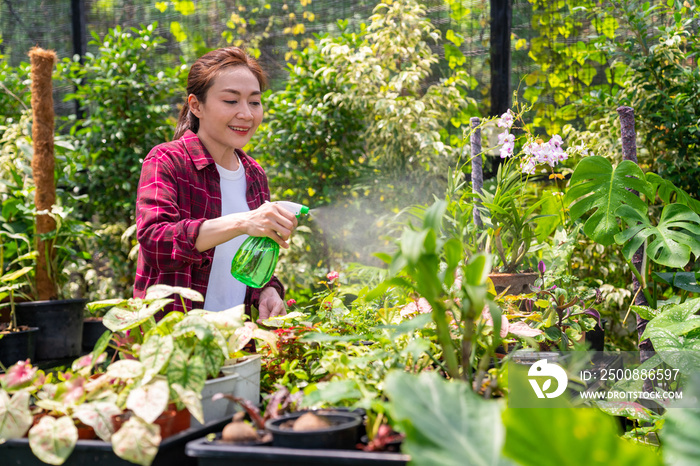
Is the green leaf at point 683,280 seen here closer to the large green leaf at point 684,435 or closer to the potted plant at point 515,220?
the potted plant at point 515,220

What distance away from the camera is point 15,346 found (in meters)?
2.57

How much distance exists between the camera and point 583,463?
46cm

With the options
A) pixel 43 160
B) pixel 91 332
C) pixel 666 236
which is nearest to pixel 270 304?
pixel 666 236

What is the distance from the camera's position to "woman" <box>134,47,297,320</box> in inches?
60.0

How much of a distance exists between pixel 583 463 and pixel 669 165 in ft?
7.28

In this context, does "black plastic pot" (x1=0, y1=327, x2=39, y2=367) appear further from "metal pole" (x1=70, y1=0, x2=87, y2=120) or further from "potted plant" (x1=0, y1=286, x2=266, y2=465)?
"potted plant" (x1=0, y1=286, x2=266, y2=465)

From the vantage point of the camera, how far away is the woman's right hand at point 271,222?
1.14m

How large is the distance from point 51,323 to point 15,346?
32cm

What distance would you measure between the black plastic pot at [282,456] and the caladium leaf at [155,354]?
13 cm

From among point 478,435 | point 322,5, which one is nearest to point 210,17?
point 322,5

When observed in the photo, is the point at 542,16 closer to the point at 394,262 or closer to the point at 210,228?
the point at 210,228

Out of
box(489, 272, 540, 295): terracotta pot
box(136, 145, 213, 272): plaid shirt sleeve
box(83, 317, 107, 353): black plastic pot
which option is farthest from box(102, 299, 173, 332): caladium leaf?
box(83, 317, 107, 353): black plastic pot

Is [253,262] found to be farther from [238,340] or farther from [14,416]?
[14,416]

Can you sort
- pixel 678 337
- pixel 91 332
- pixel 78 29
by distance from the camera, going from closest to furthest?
pixel 678 337 → pixel 91 332 → pixel 78 29
